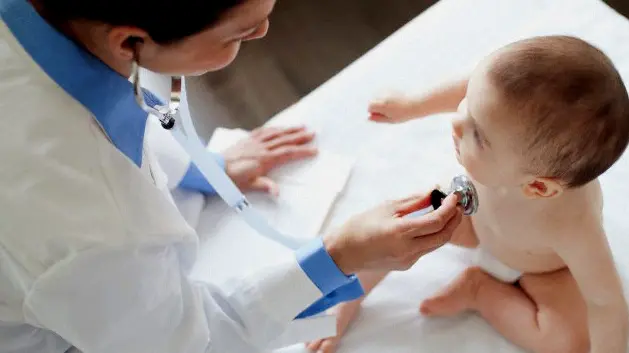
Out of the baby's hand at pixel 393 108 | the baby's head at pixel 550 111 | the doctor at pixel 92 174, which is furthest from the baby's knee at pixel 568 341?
the doctor at pixel 92 174

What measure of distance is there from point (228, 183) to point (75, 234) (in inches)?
13.1

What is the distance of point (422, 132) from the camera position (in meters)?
1.09

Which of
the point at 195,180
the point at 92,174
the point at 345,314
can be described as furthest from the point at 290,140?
the point at 92,174

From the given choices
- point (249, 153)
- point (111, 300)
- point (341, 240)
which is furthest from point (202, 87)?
point (111, 300)

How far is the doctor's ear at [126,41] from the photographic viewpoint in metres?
0.53

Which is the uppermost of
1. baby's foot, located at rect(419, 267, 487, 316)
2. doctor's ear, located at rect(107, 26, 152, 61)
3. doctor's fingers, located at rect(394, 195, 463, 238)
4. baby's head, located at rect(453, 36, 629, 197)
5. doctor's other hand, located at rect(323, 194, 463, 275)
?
doctor's ear, located at rect(107, 26, 152, 61)

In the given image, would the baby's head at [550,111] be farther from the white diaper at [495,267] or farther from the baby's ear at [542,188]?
the white diaper at [495,267]

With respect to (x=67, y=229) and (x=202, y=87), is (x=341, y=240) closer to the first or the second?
(x=67, y=229)

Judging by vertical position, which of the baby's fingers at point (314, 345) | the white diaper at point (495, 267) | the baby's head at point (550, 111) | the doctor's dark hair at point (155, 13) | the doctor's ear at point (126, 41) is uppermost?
the doctor's dark hair at point (155, 13)

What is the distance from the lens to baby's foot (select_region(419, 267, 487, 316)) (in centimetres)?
91

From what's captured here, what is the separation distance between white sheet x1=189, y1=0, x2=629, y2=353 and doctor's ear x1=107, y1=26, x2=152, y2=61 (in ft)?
1.54

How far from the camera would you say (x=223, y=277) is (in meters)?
0.96

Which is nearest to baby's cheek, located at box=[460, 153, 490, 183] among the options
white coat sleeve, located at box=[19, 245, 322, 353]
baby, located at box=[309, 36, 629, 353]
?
baby, located at box=[309, 36, 629, 353]

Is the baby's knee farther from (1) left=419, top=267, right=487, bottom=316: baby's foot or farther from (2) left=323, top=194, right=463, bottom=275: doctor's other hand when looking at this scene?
(2) left=323, top=194, right=463, bottom=275: doctor's other hand
